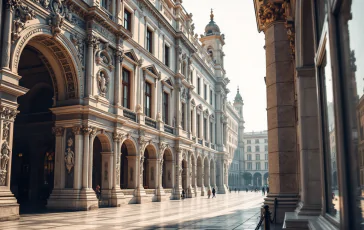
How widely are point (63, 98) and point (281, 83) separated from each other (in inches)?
597

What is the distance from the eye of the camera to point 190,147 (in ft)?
137

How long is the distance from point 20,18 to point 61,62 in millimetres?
4752

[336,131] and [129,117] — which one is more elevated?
[129,117]

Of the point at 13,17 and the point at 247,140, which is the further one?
the point at 247,140

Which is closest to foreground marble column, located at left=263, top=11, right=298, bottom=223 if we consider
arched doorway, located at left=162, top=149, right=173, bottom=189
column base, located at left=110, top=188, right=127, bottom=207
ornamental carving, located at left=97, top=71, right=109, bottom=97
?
ornamental carving, located at left=97, top=71, right=109, bottom=97

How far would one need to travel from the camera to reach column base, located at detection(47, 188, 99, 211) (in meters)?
21.7

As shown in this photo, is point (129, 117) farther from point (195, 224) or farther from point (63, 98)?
point (195, 224)

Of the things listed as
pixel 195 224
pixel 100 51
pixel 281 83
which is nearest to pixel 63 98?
pixel 100 51

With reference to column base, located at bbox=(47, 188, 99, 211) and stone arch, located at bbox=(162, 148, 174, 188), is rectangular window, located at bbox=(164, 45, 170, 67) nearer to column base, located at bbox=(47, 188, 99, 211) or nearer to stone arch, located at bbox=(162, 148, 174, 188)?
stone arch, located at bbox=(162, 148, 174, 188)

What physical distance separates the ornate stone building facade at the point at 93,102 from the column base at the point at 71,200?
0.18 feet

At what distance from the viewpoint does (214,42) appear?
202 feet

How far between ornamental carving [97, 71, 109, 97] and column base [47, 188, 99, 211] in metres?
6.45

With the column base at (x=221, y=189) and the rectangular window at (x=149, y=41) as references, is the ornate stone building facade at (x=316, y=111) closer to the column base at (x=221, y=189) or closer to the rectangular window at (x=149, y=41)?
the rectangular window at (x=149, y=41)

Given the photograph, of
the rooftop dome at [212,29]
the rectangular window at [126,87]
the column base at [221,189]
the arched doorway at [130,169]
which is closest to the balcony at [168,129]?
the arched doorway at [130,169]
